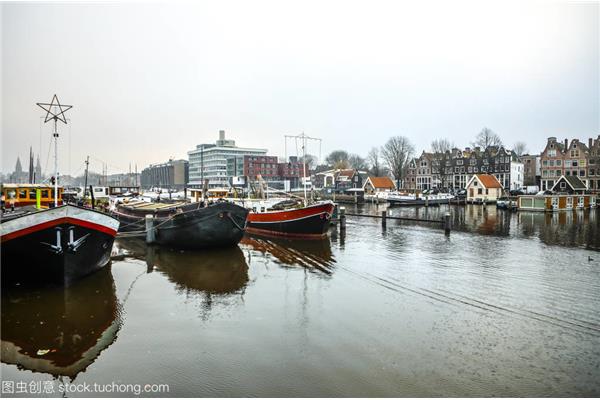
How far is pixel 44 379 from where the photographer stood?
6.55 metres

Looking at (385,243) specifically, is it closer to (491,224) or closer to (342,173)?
(491,224)

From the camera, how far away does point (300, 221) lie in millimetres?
22812

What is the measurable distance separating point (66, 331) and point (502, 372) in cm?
911

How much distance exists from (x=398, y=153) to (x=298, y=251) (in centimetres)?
6406

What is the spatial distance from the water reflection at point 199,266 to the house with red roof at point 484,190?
48.9m

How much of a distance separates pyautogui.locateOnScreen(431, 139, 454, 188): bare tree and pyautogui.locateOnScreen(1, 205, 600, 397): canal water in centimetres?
6080

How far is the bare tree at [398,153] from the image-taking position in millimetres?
78188

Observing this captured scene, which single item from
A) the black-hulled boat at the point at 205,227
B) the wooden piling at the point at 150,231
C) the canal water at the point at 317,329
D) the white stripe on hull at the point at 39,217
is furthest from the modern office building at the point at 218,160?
the white stripe on hull at the point at 39,217

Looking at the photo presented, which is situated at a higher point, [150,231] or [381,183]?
[381,183]

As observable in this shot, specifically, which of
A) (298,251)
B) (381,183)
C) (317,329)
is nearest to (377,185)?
(381,183)

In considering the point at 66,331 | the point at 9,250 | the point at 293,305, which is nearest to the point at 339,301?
the point at 293,305

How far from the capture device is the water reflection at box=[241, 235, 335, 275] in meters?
16.2

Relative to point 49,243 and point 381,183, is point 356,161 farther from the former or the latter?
point 49,243

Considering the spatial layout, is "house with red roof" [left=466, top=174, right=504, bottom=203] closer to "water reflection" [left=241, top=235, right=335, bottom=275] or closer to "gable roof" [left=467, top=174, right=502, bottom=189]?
"gable roof" [left=467, top=174, right=502, bottom=189]
